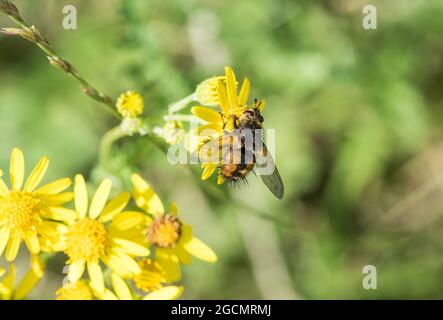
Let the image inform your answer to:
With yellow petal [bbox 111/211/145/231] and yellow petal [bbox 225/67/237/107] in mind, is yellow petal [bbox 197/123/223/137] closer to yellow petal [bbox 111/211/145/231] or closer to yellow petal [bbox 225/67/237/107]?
yellow petal [bbox 225/67/237/107]

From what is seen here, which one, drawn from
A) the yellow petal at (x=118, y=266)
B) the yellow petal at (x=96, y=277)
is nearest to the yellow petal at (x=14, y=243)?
the yellow petal at (x=96, y=277)

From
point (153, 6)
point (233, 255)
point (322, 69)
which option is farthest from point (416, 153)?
point (153, 6)

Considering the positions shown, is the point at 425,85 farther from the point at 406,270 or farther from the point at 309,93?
the point at 406,270

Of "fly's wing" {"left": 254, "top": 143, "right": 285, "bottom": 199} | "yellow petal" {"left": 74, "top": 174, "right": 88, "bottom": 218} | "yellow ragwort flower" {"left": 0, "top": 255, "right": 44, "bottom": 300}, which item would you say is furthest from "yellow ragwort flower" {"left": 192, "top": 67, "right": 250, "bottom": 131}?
"yellow ragwort flower" {"left": 0, "top": 255, "right": 44, "bottom": 300}

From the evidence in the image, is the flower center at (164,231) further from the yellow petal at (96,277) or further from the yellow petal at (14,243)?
the yellow petal at (14,243)

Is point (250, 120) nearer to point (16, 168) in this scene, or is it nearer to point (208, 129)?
point (208, 129)
